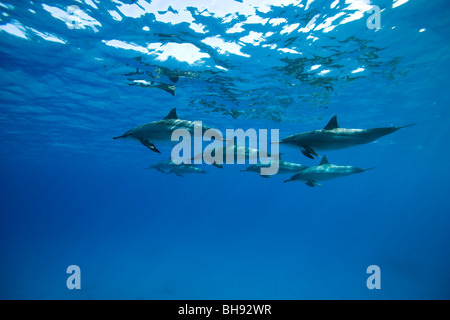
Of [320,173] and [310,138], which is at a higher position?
[310,138]

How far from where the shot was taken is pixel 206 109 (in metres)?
17.9

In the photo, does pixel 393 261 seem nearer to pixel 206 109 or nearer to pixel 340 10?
pixel 206 109

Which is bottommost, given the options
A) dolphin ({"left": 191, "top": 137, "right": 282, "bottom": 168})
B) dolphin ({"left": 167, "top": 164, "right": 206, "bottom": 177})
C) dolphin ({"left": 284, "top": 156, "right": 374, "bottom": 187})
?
dolphin ({"left": 284, "top": 156, "right": 374, "bottom": 187})

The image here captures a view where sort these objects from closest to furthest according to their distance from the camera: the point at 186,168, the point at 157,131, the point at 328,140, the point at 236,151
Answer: the point at 328,140 < the point at 157,131 < the point at 236,151 < the point at 186,168

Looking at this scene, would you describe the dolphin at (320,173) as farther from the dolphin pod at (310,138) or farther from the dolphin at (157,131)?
the dolphin at (157,131)

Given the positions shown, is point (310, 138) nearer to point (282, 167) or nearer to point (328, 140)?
point (328, 140)

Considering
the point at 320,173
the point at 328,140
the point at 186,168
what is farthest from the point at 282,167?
the point at 186,168

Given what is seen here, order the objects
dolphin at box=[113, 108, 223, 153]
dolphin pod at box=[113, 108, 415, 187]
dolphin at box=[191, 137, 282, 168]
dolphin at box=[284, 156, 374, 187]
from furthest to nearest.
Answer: dolphin at box=[284, 156, 374, 187], dolphin at box=[191, 137, 282, 168], dolphin at box=[113, 108, 223, 153], dolphin pod at box=[113, 108, 415, 187]

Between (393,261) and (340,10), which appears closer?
(340,10)

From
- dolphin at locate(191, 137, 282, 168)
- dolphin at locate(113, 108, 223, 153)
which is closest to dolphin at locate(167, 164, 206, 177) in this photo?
dolphin at locate(191, 137, 282, 168)

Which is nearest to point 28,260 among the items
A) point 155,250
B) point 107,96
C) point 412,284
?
point 155,250

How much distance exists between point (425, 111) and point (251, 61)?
1810 centimetres

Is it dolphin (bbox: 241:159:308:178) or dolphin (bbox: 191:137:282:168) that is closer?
dolphin (bbox: 191:137:282:168)

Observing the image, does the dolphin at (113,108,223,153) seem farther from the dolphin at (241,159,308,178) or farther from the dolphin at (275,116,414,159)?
the dolphin at (241,159,308,178)
